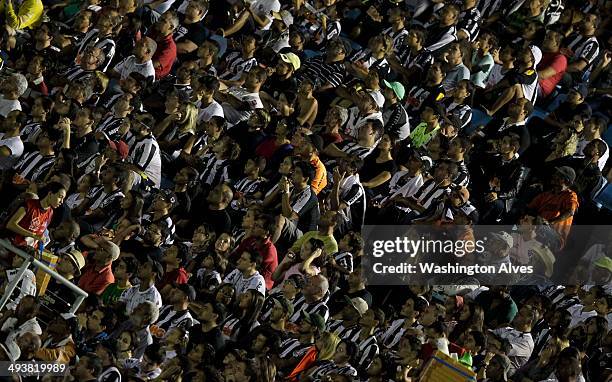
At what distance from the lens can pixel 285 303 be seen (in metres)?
19.5

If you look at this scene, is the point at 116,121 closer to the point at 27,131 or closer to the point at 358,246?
the point at 27,131

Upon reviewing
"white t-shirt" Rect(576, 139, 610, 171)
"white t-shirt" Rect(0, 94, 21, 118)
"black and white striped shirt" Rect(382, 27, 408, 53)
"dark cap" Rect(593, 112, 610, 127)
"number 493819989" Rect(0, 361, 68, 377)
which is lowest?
"number 493819989" Rect(0, 361, 68, 377)

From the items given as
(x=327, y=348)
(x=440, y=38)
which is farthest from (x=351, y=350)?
(x=440, y=38)

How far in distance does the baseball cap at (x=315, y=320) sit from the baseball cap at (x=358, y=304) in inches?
11.5

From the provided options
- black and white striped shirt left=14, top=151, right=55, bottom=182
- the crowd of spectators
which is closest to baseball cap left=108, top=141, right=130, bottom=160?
the crowd of spectators

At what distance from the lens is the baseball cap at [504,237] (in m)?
19.9

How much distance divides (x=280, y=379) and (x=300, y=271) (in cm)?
110

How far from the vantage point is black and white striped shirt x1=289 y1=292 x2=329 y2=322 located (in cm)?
1947

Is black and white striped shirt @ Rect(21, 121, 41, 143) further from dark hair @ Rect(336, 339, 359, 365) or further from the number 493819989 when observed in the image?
dark hair @ Rect(336, 339, 359, 365)

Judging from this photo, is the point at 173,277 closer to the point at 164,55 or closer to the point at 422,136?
the point at 164,55

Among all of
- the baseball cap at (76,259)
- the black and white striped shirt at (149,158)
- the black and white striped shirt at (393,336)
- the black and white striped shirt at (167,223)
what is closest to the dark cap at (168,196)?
the black and white striped shirt at (167,223)

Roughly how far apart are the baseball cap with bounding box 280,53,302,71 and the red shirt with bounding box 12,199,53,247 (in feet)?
10.3

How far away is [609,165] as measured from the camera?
20953mm

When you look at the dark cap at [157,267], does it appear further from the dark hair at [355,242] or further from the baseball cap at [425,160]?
the baseball cap at [425,160]
